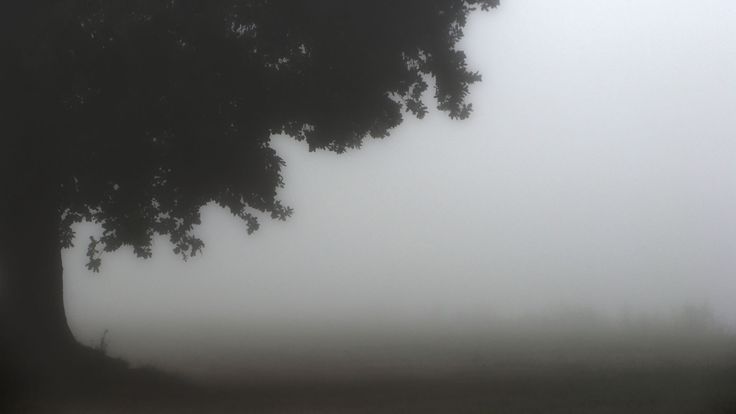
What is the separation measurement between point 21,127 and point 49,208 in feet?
4.67

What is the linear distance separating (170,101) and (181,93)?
0.22 m

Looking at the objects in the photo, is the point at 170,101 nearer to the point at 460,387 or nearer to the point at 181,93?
the point at 181,93

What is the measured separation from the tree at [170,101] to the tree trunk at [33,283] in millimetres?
22

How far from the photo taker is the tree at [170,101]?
11.7 metres

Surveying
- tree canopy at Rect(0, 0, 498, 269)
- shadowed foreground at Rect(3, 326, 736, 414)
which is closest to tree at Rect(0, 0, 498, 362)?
tree canopy at Rect(0, 0, 498, 269)

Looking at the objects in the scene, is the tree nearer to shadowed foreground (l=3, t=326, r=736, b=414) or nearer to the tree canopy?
the tree canopy

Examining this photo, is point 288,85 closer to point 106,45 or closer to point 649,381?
point 106,45

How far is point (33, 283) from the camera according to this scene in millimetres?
13117

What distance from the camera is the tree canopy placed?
11.6 metres

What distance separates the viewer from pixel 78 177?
1246 cm

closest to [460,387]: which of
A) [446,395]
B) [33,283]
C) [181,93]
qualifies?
[446,395]

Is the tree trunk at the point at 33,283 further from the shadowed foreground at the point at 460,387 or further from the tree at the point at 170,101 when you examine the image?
the shadowed foreground at the point at 460,387

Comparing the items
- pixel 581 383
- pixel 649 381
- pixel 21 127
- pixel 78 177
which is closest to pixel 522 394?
pixel 581 383

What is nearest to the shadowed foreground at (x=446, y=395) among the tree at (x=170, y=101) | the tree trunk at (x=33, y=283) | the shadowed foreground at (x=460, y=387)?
the shadowed foreground at (x=460, y=387)
